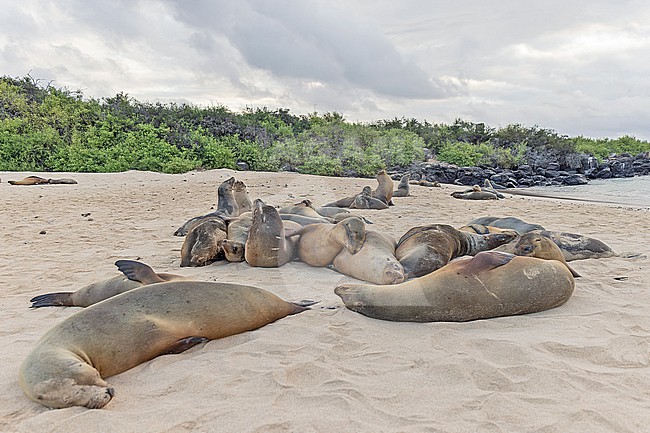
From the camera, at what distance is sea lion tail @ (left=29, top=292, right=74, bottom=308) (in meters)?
3.83

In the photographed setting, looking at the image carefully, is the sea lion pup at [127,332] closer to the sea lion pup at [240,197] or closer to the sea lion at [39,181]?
the sea lion pup at [240,197]

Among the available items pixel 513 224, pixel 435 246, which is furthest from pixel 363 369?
pixel 513 224

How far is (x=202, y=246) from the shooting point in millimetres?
5234

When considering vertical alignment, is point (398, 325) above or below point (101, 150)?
below

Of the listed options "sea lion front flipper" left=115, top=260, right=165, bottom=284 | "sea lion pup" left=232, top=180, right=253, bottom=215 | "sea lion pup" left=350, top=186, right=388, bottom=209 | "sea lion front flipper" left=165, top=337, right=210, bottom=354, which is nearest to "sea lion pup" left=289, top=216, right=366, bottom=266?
"sea lion front flipper" left=115, top=260, right=165, bottom=284

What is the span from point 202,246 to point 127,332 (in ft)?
8.11

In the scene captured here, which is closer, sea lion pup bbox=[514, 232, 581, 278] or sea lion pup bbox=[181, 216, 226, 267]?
sea lion pup bbox=[514, 232, 581, 278]

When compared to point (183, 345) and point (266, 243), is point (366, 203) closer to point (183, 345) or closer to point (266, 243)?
point (266, 243)

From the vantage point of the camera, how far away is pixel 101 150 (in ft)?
63.4

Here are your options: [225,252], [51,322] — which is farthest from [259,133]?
[51,322]

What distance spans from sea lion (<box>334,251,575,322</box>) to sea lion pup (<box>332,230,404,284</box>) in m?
0.44

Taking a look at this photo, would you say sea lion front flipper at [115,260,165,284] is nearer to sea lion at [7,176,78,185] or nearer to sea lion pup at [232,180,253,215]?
sea lion pup at [232,180,253,215]

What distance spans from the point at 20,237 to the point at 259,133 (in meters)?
17.7

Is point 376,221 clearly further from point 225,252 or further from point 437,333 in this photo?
point 437,333
